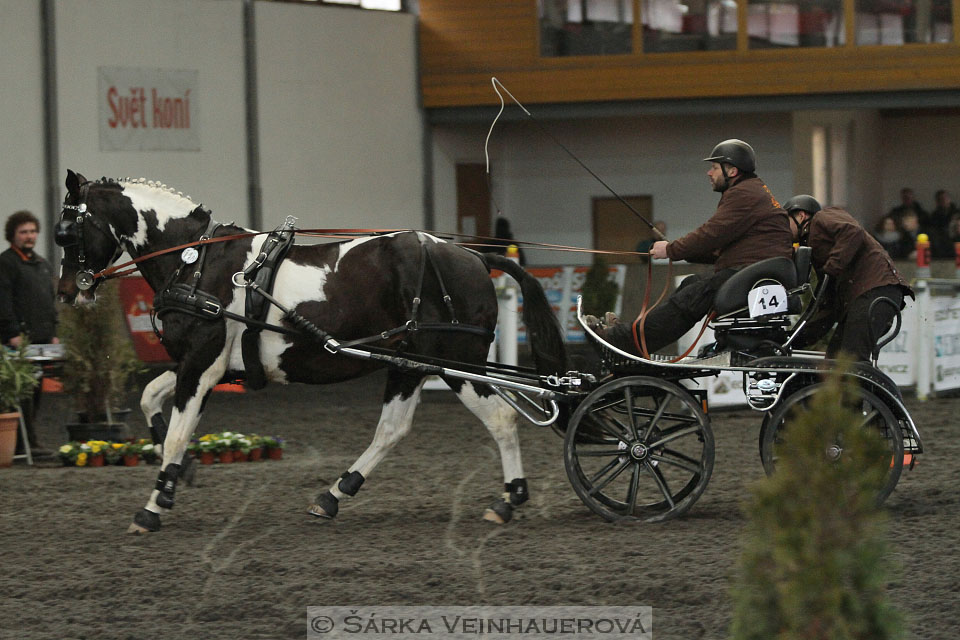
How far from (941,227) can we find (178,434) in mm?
15808

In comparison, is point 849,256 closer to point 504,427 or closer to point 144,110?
point 504,427

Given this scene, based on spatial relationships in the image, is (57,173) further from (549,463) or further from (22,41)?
(549,463)

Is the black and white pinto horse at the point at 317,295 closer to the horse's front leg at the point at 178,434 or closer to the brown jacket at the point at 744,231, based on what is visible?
the horse's front leg at the point at 178,434

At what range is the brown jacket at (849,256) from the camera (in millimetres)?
6387

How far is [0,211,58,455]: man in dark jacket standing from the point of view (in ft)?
30.0

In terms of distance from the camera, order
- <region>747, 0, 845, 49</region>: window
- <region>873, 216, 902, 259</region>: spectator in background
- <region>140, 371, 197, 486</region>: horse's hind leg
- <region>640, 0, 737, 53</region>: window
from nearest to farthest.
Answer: <region>140, 371, 197, 486</region>: horse's hind leg → <region>873, 216, 902, 259</region>: spectator in background → <region>747, 0, 845, 49</region>: window → <region>640, 0, 737, 53</region>: window

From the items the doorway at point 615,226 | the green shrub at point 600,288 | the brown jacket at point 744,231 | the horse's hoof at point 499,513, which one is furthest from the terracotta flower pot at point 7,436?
the doorway at point 615,226

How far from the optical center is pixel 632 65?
19.4m

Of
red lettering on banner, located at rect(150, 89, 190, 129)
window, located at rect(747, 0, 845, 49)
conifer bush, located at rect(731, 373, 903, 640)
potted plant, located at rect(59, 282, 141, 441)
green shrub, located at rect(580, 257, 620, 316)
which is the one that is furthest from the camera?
window, located at rect(747, 0, 845, 49)

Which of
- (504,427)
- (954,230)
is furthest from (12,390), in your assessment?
(954,230)

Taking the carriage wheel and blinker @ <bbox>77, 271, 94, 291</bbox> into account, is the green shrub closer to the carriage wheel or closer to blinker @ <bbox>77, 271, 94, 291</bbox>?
the carriage wheel

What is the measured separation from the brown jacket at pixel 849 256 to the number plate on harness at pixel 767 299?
1.54 ft

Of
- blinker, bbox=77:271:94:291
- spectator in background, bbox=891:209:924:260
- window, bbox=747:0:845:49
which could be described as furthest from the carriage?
window, bbox=747:0:845:49

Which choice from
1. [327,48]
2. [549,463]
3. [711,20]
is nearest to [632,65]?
[711,20]
